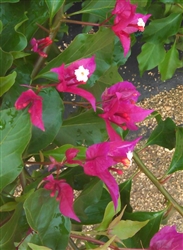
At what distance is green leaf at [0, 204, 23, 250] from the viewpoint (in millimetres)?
421

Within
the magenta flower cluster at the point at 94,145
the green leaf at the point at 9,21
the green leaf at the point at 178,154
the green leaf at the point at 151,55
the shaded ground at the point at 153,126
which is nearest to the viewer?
the magenta flower cluster at the point at 94,145

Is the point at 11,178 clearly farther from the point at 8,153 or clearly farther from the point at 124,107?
the point at 124,107

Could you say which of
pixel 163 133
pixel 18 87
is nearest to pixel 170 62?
pixel 163 133

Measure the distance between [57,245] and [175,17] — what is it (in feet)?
1.56

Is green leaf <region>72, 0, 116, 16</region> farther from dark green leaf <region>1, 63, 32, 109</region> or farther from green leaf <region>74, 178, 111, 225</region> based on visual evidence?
green leaf <region>74, 178, 111, 225</region>

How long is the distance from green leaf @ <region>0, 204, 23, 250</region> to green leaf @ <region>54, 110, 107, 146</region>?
0.12 m

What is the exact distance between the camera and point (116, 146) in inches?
15.2

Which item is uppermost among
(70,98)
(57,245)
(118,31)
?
Answer: (118,31)

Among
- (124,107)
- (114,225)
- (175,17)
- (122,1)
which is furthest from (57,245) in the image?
(175,17)

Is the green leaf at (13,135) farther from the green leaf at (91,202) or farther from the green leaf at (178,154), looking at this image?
the green leaf at (178,154)

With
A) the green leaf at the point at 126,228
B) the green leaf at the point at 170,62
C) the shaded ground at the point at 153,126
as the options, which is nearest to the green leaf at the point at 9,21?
the green leaf at the point at 126,228

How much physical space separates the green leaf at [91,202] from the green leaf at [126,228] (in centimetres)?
6

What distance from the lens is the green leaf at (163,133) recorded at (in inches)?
26.3

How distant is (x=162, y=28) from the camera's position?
720mm
